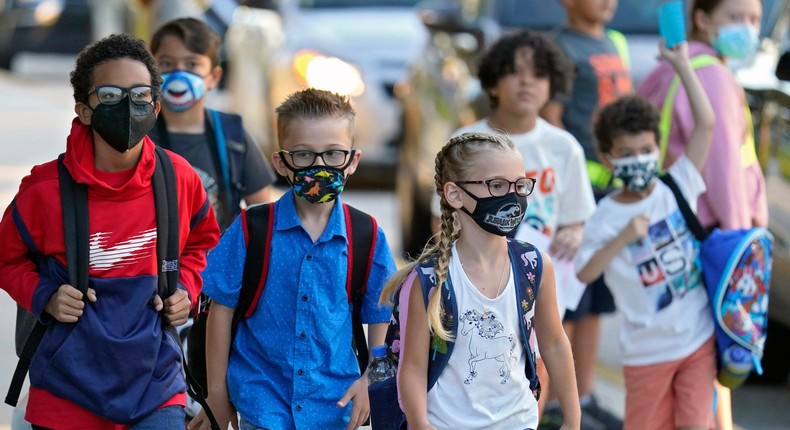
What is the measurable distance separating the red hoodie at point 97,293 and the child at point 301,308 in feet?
0.90

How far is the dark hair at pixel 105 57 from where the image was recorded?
170 inches

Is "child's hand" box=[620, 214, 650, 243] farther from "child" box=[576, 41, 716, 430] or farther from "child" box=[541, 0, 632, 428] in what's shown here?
"child" box=[541, 0, 632, 428]

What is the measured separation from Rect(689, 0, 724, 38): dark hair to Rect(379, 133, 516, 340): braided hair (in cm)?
235

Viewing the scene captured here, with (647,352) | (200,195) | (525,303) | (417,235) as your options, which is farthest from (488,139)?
(417,235)

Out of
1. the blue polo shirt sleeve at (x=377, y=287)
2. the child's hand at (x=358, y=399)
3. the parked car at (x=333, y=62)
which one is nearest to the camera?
the child's hand at (x=358, y=399)

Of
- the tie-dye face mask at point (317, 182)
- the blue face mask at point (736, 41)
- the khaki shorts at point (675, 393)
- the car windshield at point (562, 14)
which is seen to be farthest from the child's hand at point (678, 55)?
the car windshield at point (562, 14)

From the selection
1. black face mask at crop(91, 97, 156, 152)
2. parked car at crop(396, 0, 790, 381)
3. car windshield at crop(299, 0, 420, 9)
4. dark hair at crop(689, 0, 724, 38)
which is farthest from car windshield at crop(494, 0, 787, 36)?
black face mask at crop(91, 97, 156, 152)

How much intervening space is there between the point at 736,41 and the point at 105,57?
3.01m

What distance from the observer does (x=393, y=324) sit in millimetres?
4324

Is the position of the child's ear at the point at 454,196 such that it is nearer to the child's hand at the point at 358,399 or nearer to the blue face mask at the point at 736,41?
the child's hand at the point at 358,399

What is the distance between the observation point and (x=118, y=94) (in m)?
4.28

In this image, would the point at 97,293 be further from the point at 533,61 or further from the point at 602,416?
the point at 602,416

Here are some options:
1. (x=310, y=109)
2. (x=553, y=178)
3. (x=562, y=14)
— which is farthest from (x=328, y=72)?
(x=310, y=109)

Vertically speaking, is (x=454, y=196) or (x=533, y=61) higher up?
(x=533, y=61)
